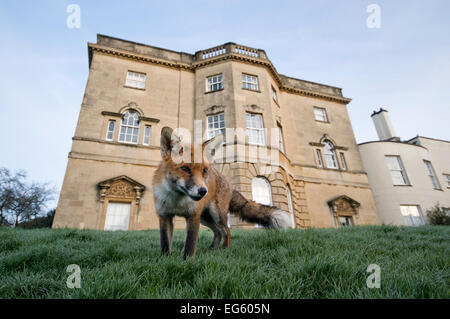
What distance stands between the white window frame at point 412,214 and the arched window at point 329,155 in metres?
6.98

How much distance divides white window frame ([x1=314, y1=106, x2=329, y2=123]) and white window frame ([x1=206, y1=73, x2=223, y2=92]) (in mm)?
A: 9863

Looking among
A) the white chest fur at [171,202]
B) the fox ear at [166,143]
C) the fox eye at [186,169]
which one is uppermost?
the fox ear at [166,143]

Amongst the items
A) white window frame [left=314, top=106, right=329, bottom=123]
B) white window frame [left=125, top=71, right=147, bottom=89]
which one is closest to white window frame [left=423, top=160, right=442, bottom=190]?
white window frame [left=314, top=106, right=329, bottom=123]

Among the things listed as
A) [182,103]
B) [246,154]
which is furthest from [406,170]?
[182,103]

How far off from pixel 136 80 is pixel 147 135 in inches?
186

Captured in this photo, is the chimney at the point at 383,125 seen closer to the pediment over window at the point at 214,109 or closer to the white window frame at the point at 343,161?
the white window frame at the point at 343,161

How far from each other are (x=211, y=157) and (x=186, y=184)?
0.94m

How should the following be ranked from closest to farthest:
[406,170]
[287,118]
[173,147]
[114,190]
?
1. [173,147]
2. [114,190]
3. [287,118]
4. [406,170]

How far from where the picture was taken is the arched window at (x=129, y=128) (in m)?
14.1

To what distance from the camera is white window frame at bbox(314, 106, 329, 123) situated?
802 inches

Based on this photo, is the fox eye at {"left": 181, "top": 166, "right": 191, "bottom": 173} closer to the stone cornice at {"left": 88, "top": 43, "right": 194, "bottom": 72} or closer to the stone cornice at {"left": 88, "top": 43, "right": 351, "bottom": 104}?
the stone cornice at {"left": 88, "top": 43, "right": 351, "bottom": 104}

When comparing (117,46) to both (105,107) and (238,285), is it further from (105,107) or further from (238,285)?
(238,285)

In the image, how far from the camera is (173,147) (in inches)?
122

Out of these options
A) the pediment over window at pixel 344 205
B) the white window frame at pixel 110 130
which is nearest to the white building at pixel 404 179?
the pediment over window at pixel 344 205
